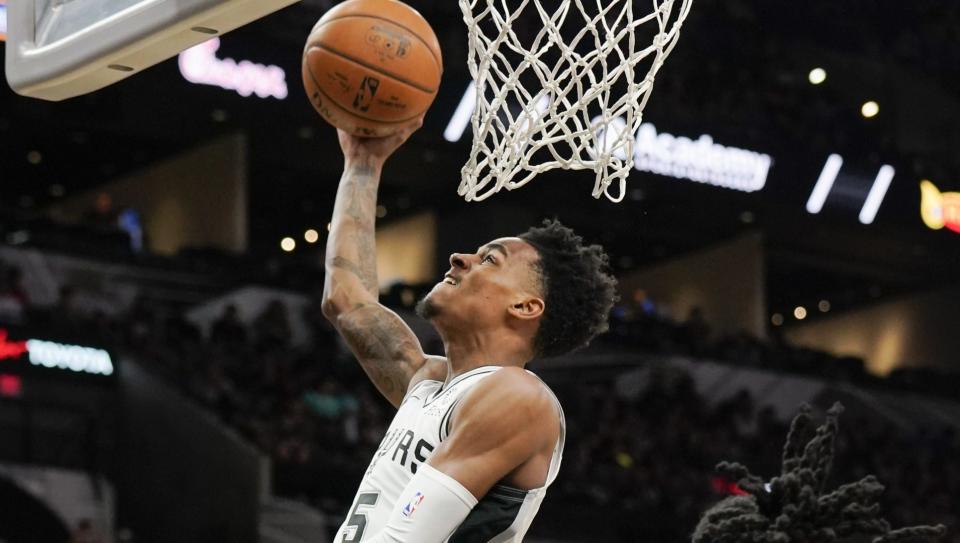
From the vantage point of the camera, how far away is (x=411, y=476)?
2.96 meters

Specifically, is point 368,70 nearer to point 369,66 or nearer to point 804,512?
point 369,66

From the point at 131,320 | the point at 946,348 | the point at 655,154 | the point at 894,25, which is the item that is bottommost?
the point at 946,348

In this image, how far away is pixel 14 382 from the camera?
10508 millimetres

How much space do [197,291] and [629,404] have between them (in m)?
4.16

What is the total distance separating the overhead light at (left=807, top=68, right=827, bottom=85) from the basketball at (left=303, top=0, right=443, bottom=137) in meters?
16.5

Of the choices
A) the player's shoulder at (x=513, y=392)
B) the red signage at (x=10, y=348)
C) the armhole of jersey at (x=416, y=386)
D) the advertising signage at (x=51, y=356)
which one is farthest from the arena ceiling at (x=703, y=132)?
the player's shoulder at (x=513, y=392)

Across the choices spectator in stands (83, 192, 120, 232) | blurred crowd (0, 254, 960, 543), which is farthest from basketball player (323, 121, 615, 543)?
spectator in stands (83, 192, 120, 232)

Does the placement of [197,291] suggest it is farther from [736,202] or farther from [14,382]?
[736,202]

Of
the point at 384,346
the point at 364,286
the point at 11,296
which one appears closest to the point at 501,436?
the point at 384,346

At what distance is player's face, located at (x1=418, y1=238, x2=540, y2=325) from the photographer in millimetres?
3172

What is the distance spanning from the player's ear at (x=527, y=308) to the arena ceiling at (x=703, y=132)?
11946mm

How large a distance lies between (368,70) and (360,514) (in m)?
1.11

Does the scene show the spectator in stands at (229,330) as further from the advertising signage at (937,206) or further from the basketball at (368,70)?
the basketball at (368,70)

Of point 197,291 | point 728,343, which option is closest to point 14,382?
point 197,291
